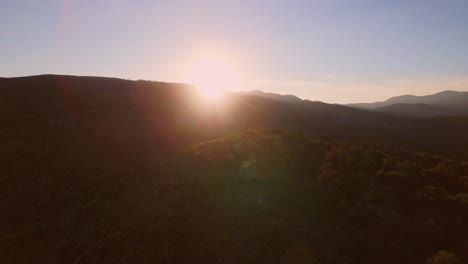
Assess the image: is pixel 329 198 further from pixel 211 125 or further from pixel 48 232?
pixel 211 125

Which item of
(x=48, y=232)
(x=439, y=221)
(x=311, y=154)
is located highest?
(x=311, y=154)

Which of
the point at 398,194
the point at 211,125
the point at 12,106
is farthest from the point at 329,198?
the point at 12,106

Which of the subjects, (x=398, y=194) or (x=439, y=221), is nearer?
(x=439, y=221)

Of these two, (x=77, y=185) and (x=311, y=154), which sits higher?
(x=311, y=154)

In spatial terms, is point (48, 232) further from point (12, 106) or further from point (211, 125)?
point (12, 106)

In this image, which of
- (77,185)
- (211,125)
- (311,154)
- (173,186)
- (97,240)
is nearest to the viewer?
(97,240)

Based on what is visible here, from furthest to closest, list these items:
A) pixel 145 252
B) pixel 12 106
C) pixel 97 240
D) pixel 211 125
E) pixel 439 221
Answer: pixel 211 125
pixel 12 106
pixel 439 221
pixel 97 240
pixel 145 252

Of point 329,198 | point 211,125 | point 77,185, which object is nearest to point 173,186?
point 77,185

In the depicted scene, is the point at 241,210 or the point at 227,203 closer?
the point at 241,210

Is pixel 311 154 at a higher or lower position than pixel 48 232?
higher

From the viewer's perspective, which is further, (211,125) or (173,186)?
(211,125)
